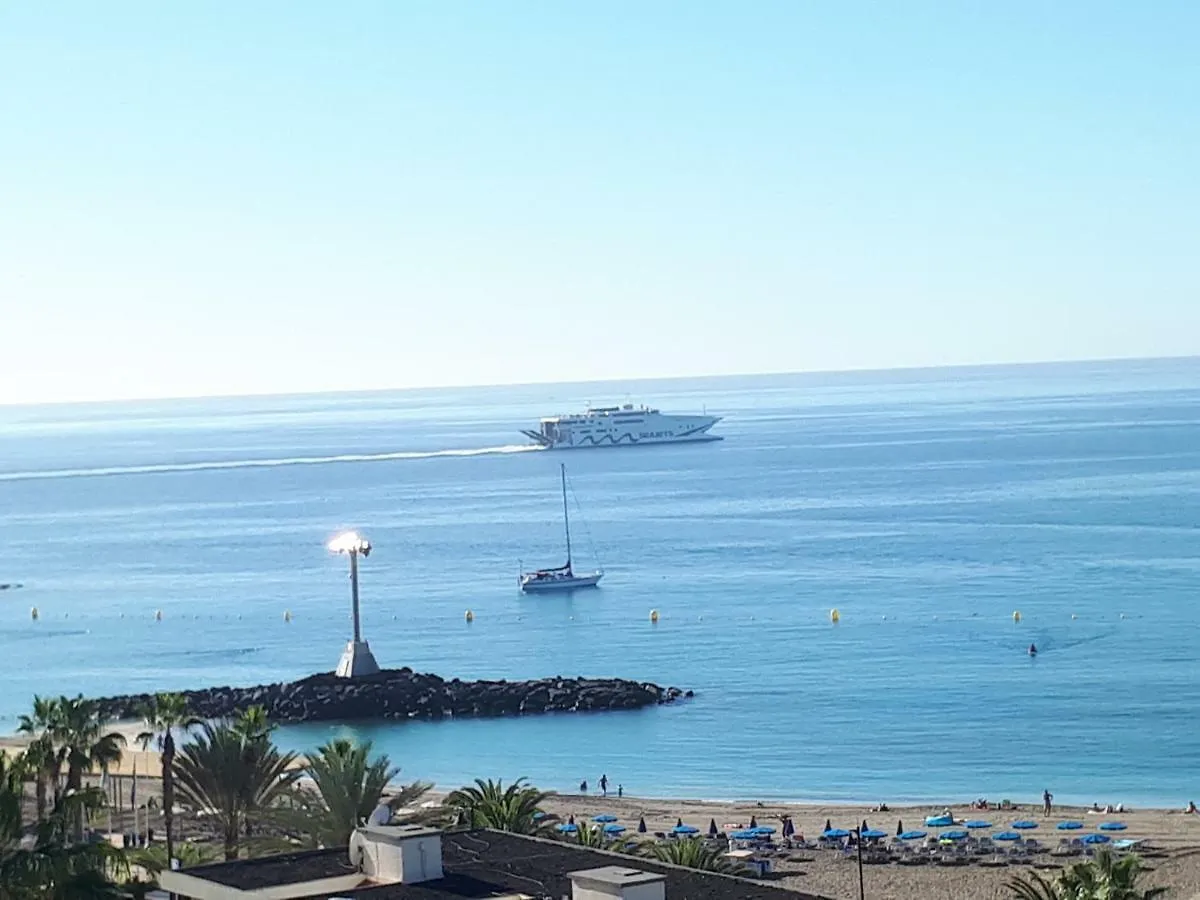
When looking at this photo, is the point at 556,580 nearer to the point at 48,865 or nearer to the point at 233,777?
the point at 233,777

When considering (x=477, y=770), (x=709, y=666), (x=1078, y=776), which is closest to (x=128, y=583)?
(x=709, y=666)

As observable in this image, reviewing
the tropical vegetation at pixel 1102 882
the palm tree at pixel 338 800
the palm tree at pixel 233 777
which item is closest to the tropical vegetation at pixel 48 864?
the tropical vegetation at pixel 1102 882

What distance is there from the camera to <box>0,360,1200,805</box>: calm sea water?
53.2 metres

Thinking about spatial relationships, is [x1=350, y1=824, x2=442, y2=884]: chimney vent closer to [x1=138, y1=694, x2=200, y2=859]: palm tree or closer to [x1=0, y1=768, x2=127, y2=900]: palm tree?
[x1=0, y1=768, x2=127, y2=900]: palm tree

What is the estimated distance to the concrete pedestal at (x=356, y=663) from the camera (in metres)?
64.1

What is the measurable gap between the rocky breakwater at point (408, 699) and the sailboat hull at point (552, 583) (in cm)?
2977

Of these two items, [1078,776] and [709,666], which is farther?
[709,666]

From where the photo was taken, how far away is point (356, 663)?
6444cm

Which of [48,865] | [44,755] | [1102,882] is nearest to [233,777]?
[44,755]

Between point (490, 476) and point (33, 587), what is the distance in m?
86.3

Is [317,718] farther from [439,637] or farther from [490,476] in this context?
[490,476]

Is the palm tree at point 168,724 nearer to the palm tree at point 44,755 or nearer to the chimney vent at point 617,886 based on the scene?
the palm tree at point 44,755

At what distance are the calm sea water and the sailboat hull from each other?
1357 millimetres

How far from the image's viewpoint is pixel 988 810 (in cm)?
4291
